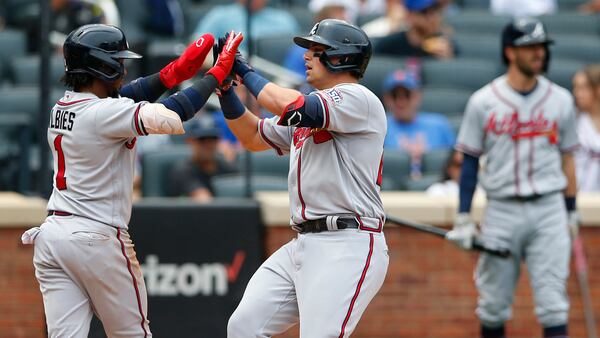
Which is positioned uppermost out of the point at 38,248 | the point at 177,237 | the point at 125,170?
A: the point at 125,170

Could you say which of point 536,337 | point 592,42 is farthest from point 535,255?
point 592,42

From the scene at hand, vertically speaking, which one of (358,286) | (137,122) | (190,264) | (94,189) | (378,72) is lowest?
(190,264)

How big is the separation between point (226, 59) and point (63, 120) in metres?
0.77

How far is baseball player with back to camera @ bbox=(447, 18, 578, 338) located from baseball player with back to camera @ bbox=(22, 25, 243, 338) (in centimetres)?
223

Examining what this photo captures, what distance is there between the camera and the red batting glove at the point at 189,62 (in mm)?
5516

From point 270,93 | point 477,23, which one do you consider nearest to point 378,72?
point 477,23

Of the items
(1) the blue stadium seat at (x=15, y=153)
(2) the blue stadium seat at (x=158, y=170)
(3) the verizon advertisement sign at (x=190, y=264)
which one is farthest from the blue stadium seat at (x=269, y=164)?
(1) the blue stadium seat at (x=15, y=153)

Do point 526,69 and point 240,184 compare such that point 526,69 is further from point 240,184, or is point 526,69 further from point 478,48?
point 478,48

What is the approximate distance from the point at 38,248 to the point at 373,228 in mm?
1489

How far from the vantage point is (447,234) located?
730 cm

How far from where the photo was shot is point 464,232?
7188 mm

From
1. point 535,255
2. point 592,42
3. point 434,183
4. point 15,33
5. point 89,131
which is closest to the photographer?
point 89,131

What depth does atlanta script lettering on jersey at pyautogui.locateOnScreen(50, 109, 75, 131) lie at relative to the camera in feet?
17.4

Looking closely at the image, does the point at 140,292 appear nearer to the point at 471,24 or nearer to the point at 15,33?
the point at 15,33
